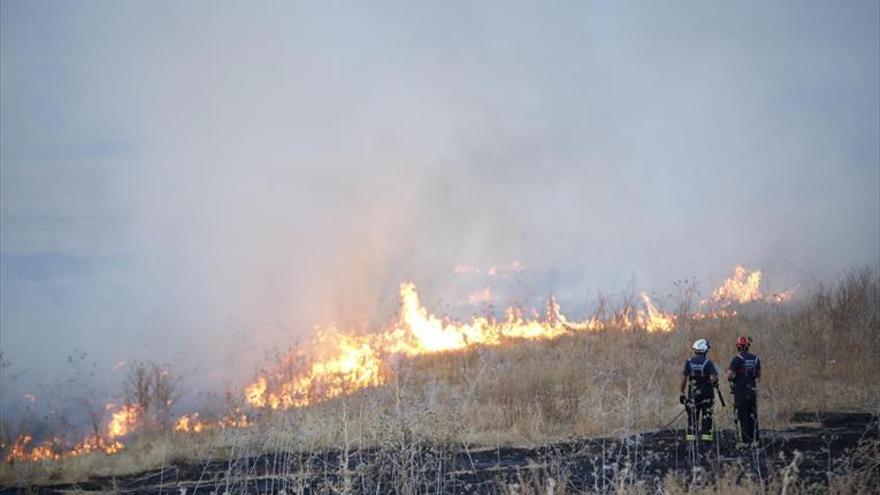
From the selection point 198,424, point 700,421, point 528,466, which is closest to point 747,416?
point 700,421

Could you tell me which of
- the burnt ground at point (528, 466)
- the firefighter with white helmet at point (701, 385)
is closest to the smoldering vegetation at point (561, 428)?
the burnt ground at point (528, 466)

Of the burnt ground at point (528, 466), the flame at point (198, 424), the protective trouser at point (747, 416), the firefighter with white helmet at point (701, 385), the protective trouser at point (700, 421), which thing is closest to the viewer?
the burnt ground at point (528, 466)

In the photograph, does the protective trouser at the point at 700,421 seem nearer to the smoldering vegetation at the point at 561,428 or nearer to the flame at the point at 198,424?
the smoldering vegetation at the point at 561,428

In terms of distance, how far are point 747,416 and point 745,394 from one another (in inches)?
15.9

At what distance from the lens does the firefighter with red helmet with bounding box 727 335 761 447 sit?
12.7m

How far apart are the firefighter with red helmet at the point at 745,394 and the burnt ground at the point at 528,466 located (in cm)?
34

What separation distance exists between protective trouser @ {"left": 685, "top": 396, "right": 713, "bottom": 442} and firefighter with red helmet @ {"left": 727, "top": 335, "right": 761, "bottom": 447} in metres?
0.48

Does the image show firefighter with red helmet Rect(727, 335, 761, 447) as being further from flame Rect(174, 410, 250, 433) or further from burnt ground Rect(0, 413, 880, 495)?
flame Rect(174, 410, 250, 433)

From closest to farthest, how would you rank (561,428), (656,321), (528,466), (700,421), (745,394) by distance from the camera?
1. (528,466)
2. (745,394)
3. (700,421)
4. (561,428)
5. (656,321)

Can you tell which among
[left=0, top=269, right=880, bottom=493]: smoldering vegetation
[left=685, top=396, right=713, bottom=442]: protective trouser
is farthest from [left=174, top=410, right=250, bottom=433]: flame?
[left=685, top=396, right=713, bottom=442]: protective trouser

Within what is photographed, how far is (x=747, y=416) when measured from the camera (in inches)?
502

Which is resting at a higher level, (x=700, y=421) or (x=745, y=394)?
(x=745, y=394)

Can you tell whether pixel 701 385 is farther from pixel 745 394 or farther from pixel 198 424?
pixel 198 424

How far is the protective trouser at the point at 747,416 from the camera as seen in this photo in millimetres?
12648
